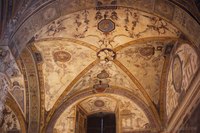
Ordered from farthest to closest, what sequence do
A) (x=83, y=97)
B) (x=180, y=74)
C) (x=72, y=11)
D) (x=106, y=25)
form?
(x=83, y=97) < (x=180, y=74) < (x=106, y=25) < (x=72, y=11)

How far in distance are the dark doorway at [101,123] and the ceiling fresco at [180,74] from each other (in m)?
2.78

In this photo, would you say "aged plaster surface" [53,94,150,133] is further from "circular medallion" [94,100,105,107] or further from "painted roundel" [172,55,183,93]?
"painted roundel" [172,55,183,93]

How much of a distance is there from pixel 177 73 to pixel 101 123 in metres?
4.24

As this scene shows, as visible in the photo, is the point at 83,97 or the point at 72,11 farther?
the point at 83,97

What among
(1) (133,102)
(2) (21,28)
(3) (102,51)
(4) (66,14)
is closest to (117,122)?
(1) (133,102)

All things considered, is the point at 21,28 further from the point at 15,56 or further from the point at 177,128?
the point at 177,128

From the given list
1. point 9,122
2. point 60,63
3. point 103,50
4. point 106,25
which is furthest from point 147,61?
point 9,122

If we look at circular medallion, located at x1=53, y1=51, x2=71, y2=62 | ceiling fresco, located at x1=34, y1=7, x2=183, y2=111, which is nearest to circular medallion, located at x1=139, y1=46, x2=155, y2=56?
ceiling fresco, located at x1=34, y1=7, x2=183, y2=111

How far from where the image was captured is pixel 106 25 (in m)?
9.86

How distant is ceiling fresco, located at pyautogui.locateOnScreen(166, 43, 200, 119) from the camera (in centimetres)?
916

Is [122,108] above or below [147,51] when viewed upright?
below

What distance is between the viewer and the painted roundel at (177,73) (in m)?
10.1

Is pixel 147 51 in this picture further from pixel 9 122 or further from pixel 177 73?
pixel 9 122

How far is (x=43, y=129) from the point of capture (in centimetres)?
1208
